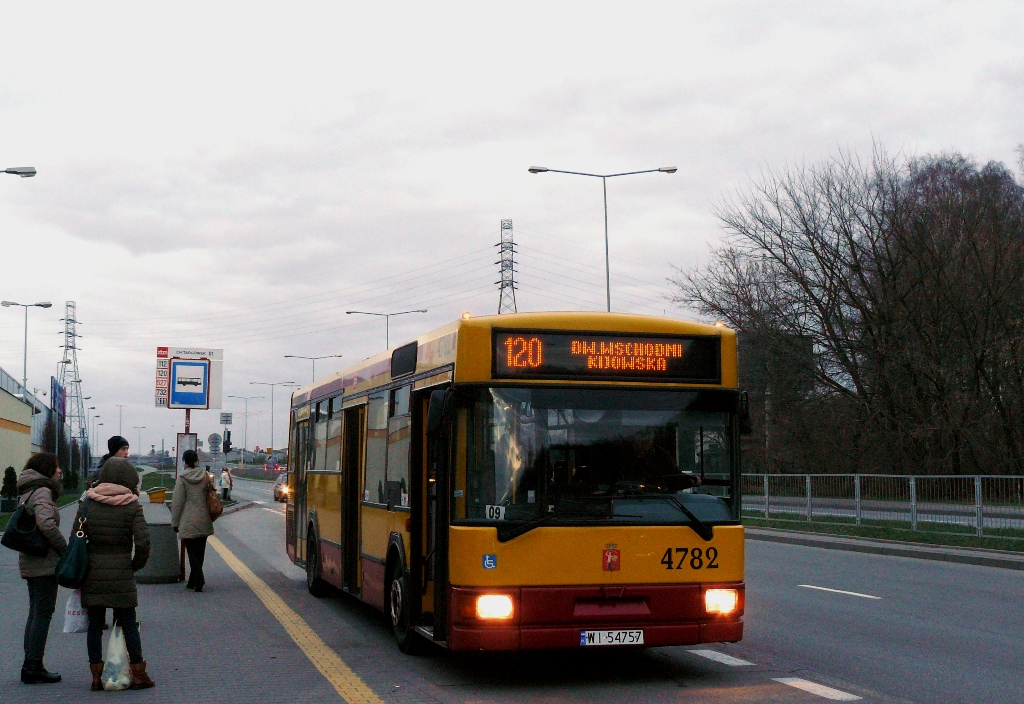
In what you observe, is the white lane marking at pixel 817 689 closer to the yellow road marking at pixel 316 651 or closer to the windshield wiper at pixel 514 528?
the windshield wiper at pixel 514 528

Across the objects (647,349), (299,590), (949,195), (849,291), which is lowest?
(299,590)

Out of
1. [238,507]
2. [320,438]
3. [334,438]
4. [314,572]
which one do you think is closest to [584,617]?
[334,438]

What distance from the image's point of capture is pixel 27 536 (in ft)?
28.3

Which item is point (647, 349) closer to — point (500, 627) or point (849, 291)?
point (500, 627)

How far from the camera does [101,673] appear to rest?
853cm

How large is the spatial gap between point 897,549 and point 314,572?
12.1 metres

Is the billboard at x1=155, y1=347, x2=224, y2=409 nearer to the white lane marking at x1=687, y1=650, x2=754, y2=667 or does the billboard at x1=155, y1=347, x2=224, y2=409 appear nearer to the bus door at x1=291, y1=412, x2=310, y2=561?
the bus door at x1=291, y1=412, x2=310, y2=561

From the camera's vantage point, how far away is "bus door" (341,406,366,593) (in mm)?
12367

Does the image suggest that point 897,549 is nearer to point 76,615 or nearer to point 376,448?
point 376,448

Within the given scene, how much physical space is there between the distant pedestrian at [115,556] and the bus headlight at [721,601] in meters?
3.89

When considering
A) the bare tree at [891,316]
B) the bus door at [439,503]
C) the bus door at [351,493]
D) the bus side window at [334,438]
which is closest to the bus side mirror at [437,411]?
the bus door at [439,503]

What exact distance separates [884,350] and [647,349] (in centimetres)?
3384

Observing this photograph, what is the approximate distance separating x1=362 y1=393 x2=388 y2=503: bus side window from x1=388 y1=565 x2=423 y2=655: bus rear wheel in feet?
3.04

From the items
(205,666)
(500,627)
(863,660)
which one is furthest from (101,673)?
(863,660)
